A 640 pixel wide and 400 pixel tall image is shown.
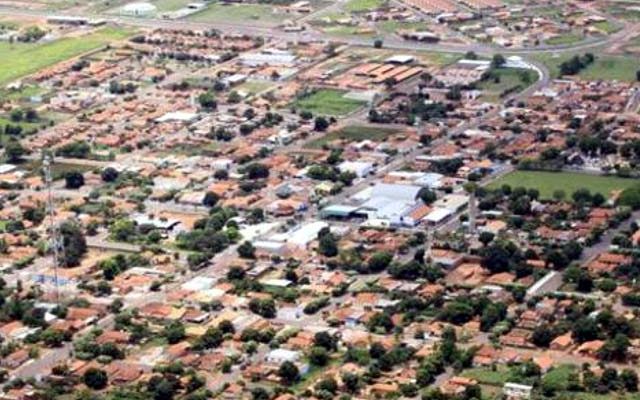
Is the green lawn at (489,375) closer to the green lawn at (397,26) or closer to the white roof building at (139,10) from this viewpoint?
the green lawn at (397,26)

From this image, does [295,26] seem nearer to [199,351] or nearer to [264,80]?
[264,80]

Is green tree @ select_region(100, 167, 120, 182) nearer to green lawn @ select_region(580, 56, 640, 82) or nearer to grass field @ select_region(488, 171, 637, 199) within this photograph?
grass field @ select_region(488, 171, 637, 199)

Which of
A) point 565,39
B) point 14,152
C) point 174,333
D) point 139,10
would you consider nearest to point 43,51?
point 139,10

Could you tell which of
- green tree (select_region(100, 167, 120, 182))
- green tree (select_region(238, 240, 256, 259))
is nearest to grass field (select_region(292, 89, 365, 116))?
Answer: green tree (select_region(100, 167, 120, 182))

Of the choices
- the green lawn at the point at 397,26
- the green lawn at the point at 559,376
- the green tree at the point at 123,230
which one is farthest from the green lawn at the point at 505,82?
the green lawn at the point at 559,376

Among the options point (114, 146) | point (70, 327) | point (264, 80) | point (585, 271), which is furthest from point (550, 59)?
point (70, 327)

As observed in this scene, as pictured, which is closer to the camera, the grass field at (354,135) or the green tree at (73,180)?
the green tree at (73,180)

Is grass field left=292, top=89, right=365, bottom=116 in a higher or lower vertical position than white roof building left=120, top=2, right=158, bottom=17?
higher
